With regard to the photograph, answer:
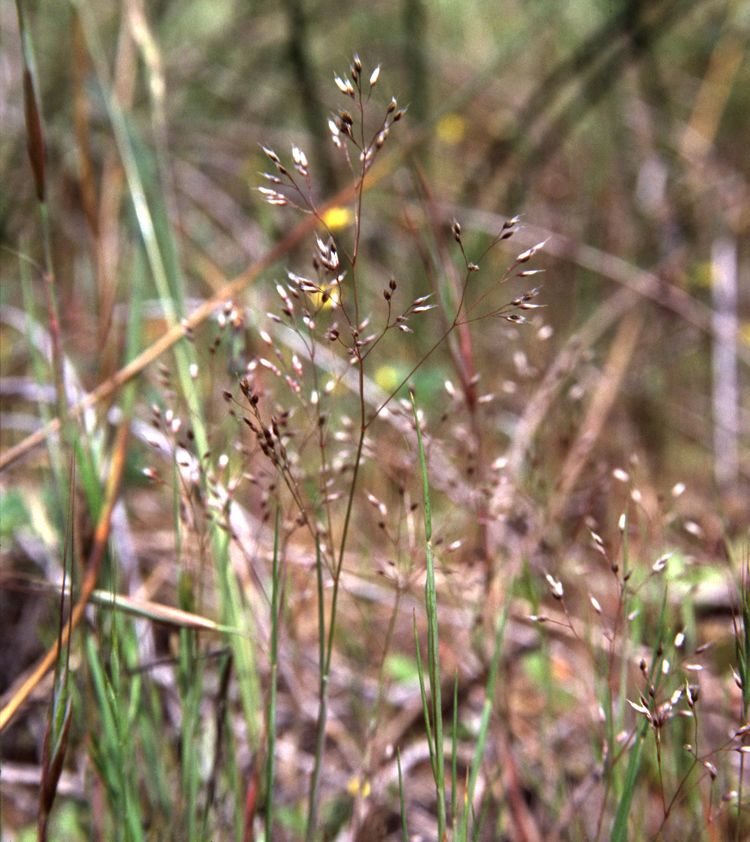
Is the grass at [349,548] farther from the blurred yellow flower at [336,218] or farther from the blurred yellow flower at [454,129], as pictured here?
the blurred yellow flower at [454,129]

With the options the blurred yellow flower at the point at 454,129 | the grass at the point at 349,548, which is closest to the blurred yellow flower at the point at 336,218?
the grass at the point at 349,548

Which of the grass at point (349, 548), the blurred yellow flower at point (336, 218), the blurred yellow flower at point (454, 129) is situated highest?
the blurred yellow flower at point (454, 129)

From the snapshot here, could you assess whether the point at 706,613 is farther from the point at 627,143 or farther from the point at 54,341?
the point at 627,143

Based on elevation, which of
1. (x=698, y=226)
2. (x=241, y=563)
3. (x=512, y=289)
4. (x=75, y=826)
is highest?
(x=698, y=226)

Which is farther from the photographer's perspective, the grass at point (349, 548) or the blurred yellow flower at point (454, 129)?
the blurred yellow flower at point (454, 129)

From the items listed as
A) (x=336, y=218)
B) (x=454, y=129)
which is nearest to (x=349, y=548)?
(x=336, y=218)

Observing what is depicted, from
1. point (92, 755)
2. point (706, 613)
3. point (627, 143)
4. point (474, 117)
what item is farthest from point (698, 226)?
point (92, 755)

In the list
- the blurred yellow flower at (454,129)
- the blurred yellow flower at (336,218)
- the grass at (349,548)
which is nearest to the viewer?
the grass at (349,548)

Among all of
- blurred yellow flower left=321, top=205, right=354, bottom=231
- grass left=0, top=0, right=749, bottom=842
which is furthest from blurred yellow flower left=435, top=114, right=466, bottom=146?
blurred yellow flower left=321, top=205, right=354, bottom=231
